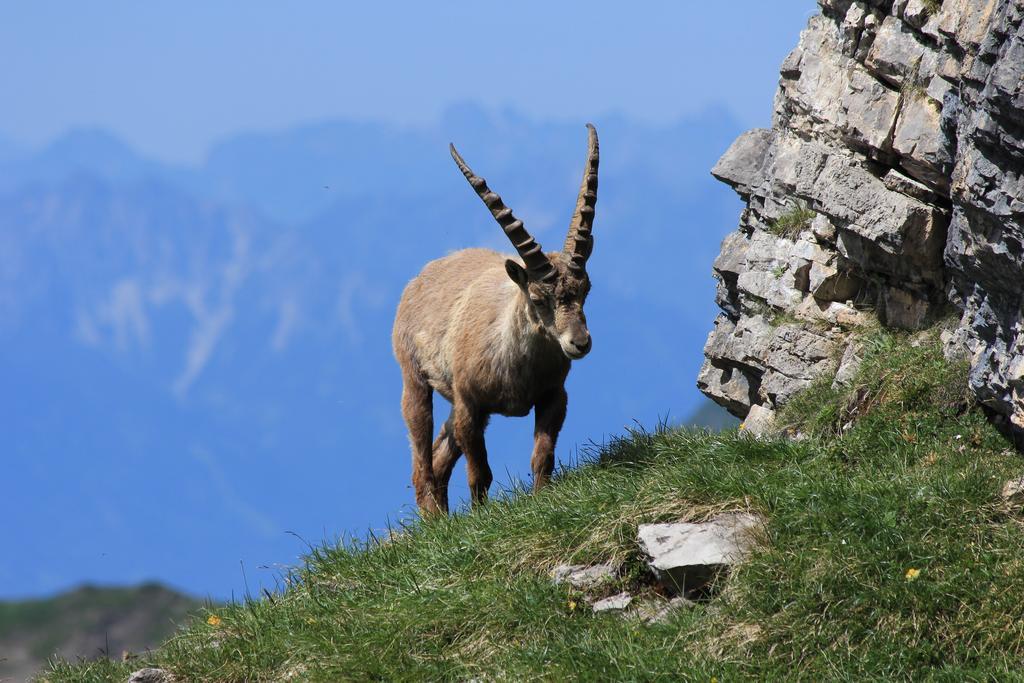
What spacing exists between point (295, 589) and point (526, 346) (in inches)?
109

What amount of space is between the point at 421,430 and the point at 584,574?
446 cm

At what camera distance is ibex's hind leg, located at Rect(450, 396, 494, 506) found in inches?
416

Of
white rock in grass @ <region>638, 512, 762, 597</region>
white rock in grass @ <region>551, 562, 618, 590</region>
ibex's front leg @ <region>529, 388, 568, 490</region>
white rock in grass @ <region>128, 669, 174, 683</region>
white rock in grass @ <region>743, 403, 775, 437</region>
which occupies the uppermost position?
ibex's front leg @ <region>529, 388, 568, 490</region>

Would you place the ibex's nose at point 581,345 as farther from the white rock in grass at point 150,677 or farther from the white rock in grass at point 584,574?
the white rock in grass at point 150,677

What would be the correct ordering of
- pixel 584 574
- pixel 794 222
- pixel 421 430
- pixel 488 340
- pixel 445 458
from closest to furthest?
pixel 584 574 → pixel 488 340 → pixel 794 222 → pixel 421 430 → pixel 445 458

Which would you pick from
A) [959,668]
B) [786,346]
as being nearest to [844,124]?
[786,346]

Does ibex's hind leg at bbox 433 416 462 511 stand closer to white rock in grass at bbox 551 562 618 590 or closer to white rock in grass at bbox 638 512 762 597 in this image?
white rock in grass at bbox 551 562 618 590

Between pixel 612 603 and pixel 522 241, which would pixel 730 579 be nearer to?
pixel 612 603

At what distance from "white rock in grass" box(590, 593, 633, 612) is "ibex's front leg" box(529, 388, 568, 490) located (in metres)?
Result: 2.54

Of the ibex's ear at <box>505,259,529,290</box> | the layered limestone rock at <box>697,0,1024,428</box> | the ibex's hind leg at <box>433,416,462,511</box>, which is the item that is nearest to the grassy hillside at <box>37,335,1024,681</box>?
the layered limestone rock at <box>697,0,1024,428</box>

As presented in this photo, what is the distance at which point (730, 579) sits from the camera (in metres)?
6.93

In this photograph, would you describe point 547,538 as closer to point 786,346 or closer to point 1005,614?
point 1005,614

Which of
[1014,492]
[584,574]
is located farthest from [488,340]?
[1014,492]

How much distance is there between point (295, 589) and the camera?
8648mm
